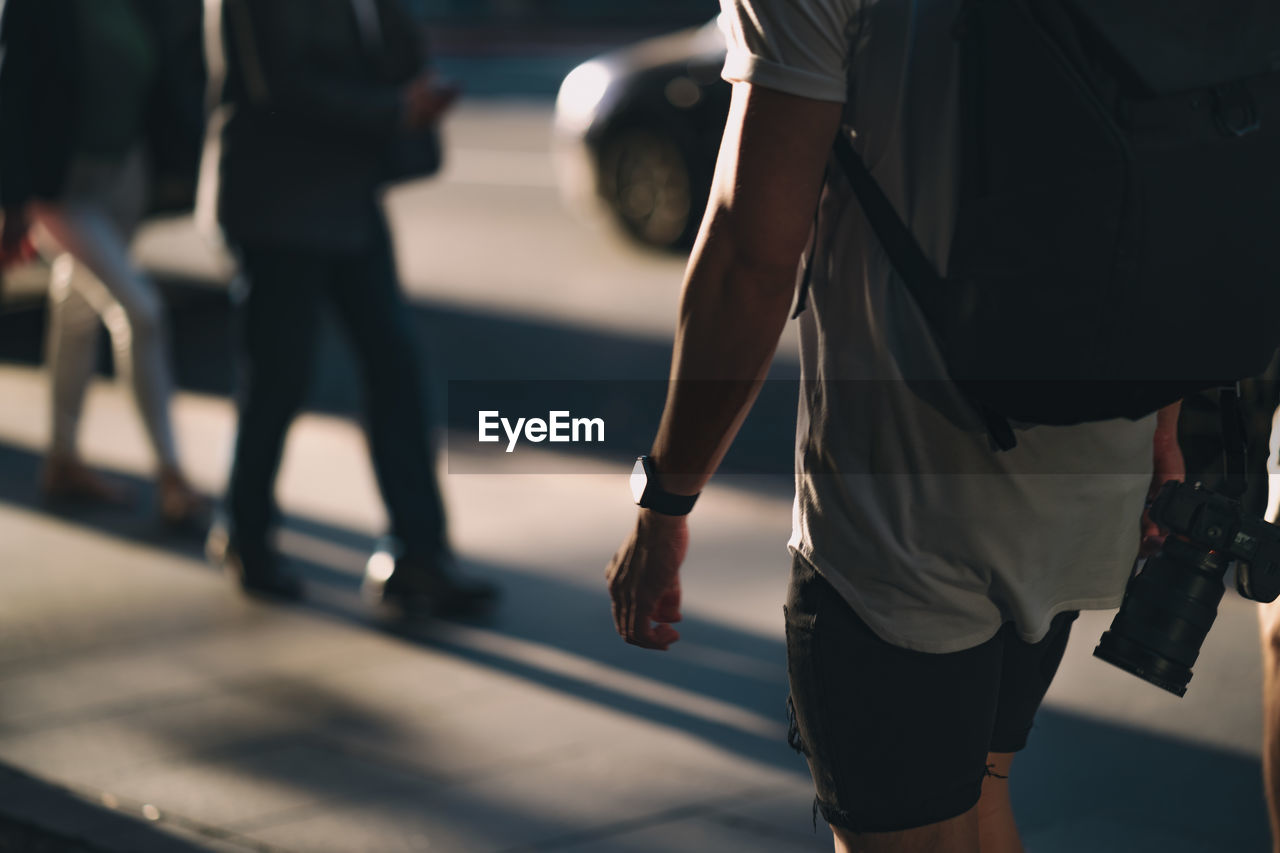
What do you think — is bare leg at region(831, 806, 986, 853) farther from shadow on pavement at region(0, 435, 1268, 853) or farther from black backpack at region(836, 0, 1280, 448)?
shadow on pavement at region(0, 435, 1268, 853)

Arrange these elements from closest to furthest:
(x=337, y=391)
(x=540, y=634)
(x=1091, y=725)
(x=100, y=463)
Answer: (x=1091, y=725), (x=540, y=634), (x=100, y=463), (x=337, y=391)

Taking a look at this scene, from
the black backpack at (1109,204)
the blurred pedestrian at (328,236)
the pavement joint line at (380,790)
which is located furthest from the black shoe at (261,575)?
the black backpack at (1109,204)

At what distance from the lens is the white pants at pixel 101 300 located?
5.40m

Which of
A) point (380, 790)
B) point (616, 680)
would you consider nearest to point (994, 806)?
point (380, 790)

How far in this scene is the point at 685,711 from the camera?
161 inches

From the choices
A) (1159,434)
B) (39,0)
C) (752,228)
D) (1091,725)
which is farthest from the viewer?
(39,0)

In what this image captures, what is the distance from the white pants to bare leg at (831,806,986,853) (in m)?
4.05

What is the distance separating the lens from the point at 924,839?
1.88 m

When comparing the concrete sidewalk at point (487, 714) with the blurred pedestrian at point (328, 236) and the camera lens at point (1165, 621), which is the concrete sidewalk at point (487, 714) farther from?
the camera lens at point (1165, 621)

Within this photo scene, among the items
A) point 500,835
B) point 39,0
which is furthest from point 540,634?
point 39,0

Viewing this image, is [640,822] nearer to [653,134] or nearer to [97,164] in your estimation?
[97,164]

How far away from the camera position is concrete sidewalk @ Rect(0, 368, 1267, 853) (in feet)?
11.4

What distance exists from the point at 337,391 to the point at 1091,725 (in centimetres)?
442

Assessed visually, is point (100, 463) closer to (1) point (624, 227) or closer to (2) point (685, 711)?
(2) point (685, 711)
